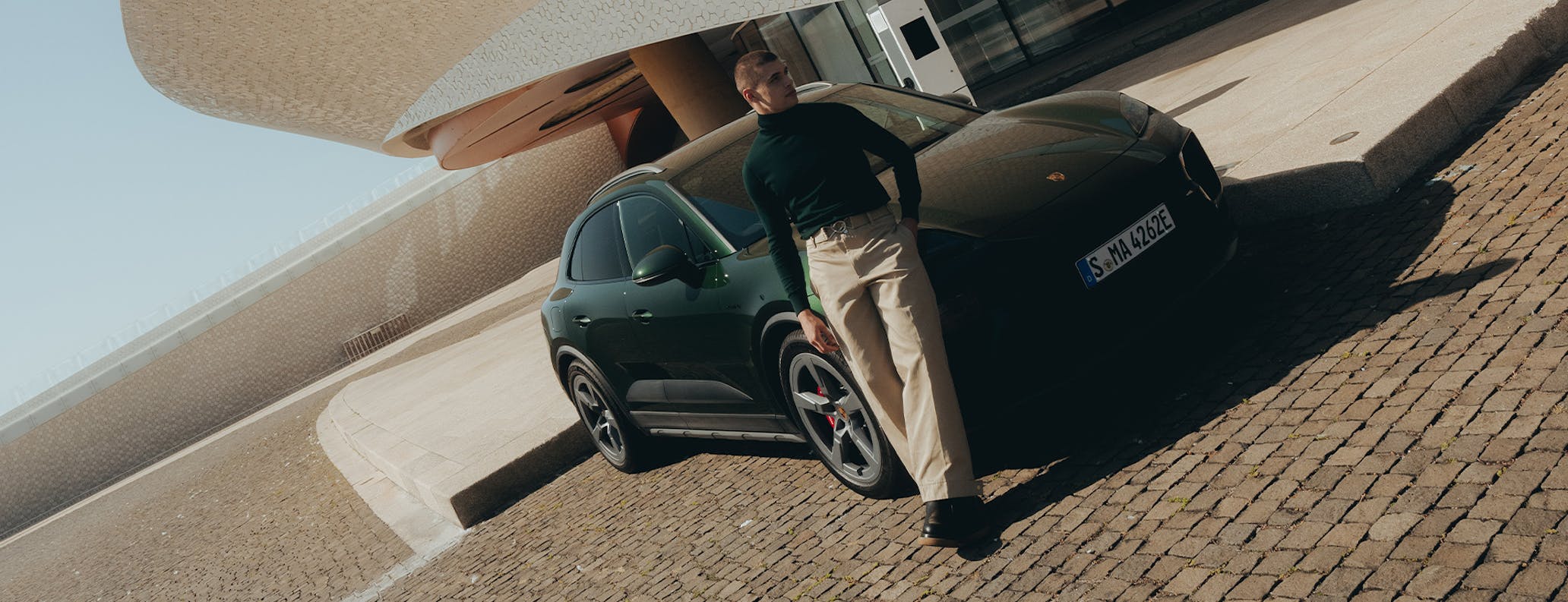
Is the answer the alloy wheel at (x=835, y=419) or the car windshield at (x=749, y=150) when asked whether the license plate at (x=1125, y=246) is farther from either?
the car windshield at (x=749, y=150)

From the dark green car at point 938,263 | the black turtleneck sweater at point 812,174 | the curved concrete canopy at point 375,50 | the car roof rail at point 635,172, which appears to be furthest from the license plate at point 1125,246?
the curved concrete canopy at point 375,50

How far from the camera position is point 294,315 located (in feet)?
105

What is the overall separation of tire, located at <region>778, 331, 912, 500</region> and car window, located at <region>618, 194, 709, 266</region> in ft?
2.59

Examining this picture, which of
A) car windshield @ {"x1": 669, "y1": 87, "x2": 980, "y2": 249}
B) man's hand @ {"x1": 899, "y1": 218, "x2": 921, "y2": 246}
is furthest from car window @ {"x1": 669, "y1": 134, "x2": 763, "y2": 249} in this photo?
man's hand @ {"x1": 899, "y1": 218, "x2": 921, "y2": 246}

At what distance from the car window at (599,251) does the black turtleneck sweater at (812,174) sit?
2.03m

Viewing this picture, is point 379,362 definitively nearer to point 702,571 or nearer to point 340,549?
point 340,549

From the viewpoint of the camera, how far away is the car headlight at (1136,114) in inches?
212

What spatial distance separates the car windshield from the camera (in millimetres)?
5559

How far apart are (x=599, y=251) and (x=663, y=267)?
145 cm

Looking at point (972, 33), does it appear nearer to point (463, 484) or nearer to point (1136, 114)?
point (463, 484)

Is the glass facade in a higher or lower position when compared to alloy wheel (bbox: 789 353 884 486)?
higher

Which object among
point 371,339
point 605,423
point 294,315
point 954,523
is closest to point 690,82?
Result: point 605,423

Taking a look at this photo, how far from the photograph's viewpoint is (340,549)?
8883 millimetres

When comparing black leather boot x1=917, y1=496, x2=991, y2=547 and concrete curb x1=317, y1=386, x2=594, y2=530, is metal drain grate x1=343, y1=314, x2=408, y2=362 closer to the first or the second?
concrete curb x1=317, y1=386, x2=594, y2=530
